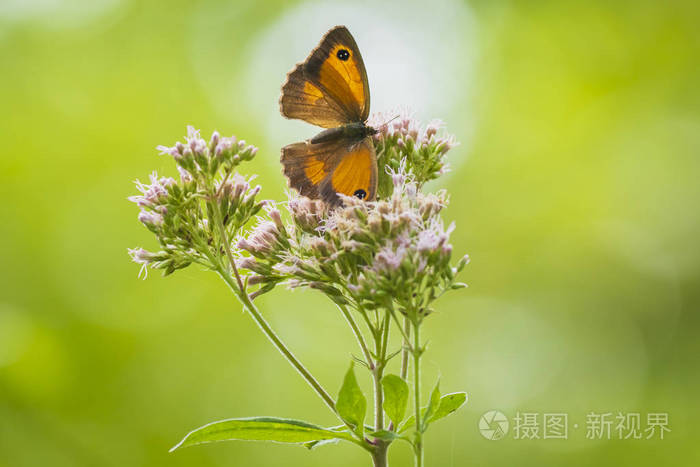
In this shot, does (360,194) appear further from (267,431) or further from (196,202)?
(267,431)

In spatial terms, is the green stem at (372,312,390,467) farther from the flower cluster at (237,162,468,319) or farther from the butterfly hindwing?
the butterfly hindwing

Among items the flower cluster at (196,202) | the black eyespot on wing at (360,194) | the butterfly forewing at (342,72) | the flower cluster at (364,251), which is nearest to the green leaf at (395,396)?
the flower cluster at (364,251)

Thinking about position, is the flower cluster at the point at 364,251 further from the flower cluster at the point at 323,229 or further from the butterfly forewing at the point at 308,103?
the butterfly forewing at the point at 308,103

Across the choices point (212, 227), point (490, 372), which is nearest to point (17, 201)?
point (212, 227)

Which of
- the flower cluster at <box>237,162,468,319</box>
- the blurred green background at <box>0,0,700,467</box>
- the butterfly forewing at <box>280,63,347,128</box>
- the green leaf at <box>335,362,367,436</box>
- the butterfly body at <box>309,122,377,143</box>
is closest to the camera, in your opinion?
the green leaf at <box>335,362,367,436</box>

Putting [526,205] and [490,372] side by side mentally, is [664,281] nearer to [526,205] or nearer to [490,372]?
[526,205]

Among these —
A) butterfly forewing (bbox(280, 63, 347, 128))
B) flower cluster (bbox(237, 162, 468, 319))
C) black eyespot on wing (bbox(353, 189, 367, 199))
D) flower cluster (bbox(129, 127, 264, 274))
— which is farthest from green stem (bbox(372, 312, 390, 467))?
butterfly forewing (bbox(280, 63, 347, 128))
